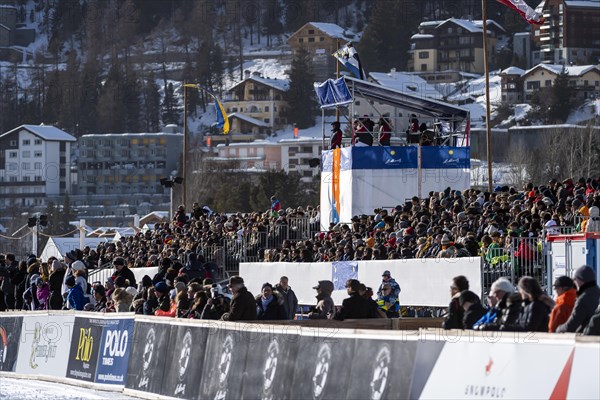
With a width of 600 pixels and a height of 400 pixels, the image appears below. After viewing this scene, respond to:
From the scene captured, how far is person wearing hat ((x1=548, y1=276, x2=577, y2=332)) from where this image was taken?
11.9m

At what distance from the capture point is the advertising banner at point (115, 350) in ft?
60.3

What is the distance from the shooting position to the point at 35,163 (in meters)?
192

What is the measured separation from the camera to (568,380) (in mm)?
10672

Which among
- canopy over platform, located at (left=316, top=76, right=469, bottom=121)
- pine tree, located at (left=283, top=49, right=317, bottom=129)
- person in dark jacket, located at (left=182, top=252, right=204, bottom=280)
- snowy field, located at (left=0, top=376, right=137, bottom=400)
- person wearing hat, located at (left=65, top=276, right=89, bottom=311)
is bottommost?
snowy field, located at (left=0, top=376, right=137, bottom=400)

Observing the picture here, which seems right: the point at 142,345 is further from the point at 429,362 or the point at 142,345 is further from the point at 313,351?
the point at 429,362

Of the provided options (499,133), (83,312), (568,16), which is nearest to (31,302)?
(83,312)

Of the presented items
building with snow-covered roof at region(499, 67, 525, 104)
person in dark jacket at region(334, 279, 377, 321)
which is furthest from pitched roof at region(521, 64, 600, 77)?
person in dark jacket at region(334, 279, 377, 321)

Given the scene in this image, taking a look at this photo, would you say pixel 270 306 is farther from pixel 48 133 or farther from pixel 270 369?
pixel 48 133

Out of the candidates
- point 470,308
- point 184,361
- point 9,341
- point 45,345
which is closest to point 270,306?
point 184,361

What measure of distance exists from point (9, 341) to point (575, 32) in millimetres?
176904

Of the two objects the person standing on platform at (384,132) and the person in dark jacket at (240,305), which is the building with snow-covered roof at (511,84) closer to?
the person standing on platform at (384,132)

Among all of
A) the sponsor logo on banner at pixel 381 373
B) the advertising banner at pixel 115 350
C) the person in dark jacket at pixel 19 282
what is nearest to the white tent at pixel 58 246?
the person in dark jacket at pixel 19 282

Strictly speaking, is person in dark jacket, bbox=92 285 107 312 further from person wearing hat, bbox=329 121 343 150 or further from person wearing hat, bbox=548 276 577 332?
person wearing hat, bbox=329 121 343 150

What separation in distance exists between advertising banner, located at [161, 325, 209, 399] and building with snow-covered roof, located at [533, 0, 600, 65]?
178 metres
